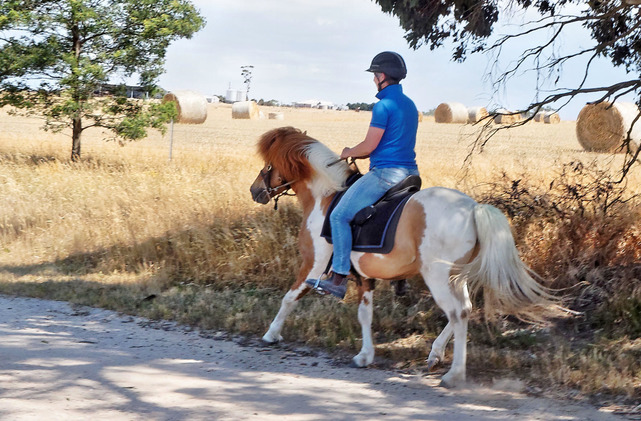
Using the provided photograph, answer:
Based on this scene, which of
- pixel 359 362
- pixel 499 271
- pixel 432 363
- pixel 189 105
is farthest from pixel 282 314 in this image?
pixel 189 105

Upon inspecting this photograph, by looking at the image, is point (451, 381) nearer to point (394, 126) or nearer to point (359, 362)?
point (359, 362)

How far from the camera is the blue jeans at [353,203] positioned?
232 inches

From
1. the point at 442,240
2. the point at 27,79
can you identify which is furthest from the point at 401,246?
the point at 27,79

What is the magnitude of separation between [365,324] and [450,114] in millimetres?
39248

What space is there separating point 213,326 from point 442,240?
113 inches

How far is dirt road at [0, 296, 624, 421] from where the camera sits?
4.63 meters

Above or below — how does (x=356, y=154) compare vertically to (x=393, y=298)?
above

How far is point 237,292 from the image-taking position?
871cm

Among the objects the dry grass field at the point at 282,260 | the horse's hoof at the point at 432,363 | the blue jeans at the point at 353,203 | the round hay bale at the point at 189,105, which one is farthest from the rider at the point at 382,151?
the round hay bale at the point at 189,105

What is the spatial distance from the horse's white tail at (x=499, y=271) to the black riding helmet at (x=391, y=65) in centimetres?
127

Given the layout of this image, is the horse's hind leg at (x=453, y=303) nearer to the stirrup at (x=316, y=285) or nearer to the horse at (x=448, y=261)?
the horse at (x=448, y=261)

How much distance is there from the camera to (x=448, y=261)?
5.52m

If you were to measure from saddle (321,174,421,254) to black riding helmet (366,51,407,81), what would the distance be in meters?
0.83

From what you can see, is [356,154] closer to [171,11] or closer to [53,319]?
[53,319]
